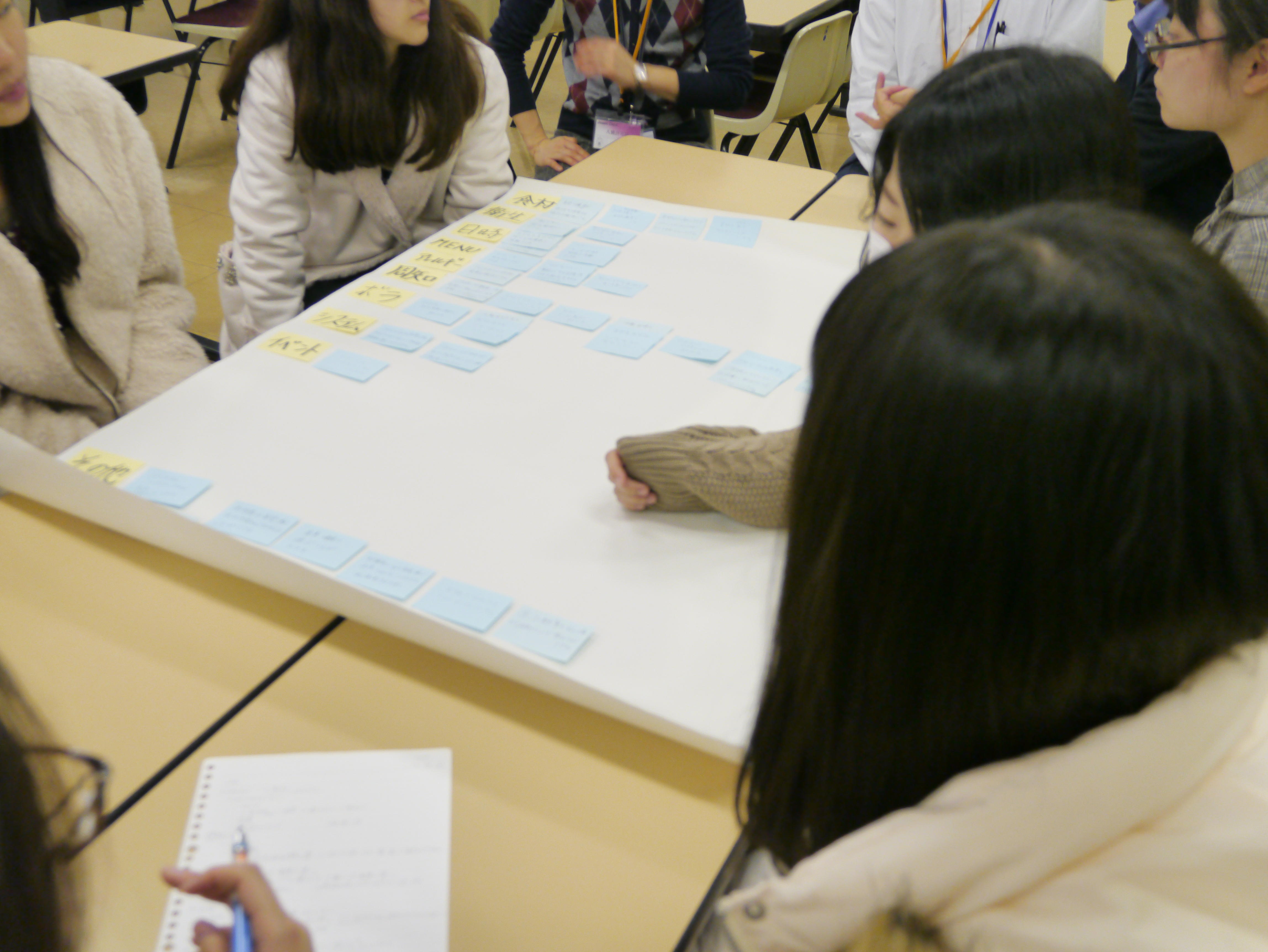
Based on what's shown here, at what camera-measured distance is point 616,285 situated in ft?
4.85

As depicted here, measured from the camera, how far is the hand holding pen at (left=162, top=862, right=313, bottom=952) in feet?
1.86

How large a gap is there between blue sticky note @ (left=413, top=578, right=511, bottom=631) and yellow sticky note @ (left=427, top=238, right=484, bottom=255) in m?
0.82

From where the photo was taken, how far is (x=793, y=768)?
0.60 metres

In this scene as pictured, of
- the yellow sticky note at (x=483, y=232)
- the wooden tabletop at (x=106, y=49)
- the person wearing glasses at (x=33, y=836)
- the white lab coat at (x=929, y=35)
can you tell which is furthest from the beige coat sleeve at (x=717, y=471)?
the wooden tabletop at (x=106, y=49)

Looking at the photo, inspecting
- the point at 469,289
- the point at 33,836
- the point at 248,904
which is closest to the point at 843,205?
the point at 469,289

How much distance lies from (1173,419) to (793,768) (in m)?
0.32

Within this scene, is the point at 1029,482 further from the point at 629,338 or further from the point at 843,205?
the point at 843,205

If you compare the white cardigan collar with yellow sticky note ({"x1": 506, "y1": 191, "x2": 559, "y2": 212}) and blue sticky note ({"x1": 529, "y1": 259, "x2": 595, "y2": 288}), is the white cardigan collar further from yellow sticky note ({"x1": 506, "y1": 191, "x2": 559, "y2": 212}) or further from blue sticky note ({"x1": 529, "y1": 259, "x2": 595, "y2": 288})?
yellow sticky note ({"x1": 506, "y1": 191, "x2": 559, "y2": 212})

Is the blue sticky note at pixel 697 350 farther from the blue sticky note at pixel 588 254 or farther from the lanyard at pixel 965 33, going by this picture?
the lanyard at pixel 965 33

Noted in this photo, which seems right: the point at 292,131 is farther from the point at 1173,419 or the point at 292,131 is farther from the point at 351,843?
the point at 1173,419

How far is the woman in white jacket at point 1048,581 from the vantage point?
0.45 m

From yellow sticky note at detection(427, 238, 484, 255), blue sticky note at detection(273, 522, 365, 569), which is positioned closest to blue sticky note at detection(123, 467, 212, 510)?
blue sticky note at detection(273, 522, 365, 569)

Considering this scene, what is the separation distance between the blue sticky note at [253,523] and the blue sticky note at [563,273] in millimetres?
655

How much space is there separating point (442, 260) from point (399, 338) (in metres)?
0.28
